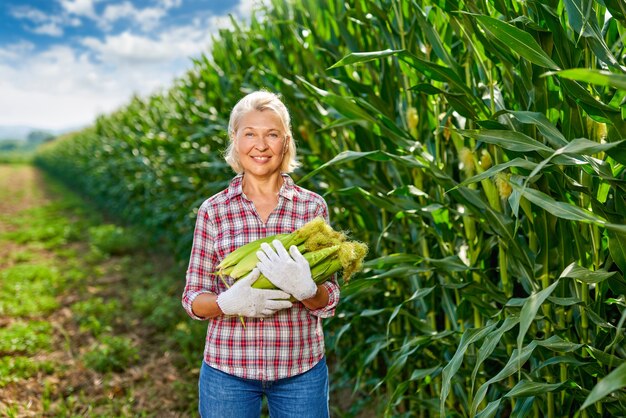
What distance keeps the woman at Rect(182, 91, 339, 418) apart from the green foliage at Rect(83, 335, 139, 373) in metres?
2.50

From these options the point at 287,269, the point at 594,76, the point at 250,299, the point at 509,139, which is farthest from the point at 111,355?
the point at 594,76

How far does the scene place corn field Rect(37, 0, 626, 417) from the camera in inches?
54.5

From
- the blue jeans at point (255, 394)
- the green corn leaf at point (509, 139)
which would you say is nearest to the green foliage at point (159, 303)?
the blue jeans at point (255, 394)

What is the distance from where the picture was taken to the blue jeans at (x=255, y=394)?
65.8 inches

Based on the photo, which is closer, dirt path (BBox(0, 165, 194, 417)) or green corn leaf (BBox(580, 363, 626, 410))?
A: green corn leaf (BBox(580, 363, 626, 410))

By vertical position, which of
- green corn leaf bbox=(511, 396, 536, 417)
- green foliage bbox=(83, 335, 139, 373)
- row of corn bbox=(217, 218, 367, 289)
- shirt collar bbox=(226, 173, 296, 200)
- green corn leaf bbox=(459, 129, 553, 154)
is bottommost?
green foliage bbox=(83, 335, 139, 373)

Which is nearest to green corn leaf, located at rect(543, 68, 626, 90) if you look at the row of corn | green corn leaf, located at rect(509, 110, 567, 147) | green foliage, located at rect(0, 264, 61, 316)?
green corn leaf, located at rect(509, 110, 567, 147)

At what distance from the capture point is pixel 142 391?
3.58 m

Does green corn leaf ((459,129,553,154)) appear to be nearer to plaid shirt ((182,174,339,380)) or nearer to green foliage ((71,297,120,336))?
plaid shirt ((182,174,339,380))

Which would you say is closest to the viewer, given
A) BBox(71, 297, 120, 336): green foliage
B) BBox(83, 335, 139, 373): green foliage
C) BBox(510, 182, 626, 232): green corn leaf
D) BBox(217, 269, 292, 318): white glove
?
BBox(510, 182, 626, 232): green corn leaf

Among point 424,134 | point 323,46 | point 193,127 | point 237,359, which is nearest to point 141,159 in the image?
point 193,127

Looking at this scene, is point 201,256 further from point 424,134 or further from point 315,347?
point 424,134

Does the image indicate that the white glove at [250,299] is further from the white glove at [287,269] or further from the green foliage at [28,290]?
the green foliage at [28,290]

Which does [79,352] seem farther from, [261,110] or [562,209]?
[562,209]
